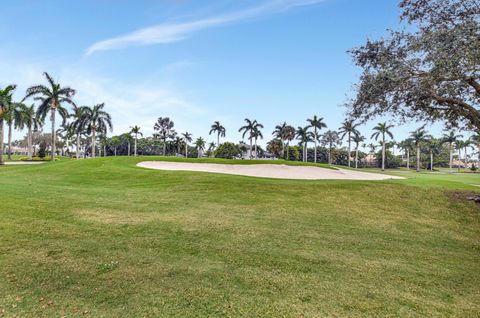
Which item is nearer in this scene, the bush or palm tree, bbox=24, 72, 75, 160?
palm tree, bbox=24, 72, 75, 160

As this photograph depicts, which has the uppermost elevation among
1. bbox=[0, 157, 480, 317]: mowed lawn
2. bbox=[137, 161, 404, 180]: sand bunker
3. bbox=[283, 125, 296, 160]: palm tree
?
bbox=[283, 125, 296, 160]: palm tree

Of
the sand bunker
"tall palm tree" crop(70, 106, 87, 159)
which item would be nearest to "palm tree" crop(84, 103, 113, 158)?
"tall palm tree" crop(70, 106, 87, 159)

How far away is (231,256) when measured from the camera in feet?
26.4

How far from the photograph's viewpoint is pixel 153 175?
23109mm

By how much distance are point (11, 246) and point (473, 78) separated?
1803cm

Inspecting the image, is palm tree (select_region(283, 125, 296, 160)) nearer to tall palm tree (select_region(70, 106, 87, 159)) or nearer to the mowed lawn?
tall palm tree (select_region(70, 106, 87, 159))

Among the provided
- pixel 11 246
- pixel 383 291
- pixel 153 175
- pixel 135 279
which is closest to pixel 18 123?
pixel 153 175

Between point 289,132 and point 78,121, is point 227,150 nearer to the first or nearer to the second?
point 289,132

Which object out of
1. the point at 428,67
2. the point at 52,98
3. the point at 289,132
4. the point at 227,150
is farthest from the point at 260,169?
the point at 227,150

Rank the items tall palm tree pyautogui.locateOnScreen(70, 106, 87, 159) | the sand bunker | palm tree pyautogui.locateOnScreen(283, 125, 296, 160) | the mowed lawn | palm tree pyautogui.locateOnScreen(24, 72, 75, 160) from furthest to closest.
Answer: palm tree pyautogui.locateOnScreen(283, 125, 296, 160) → tall palm tree pyautogui.locateOnScreen(70, 106, 87, 159) → palm tree pyautogui.locateOnScreen(24, 72, 75, 160) → the sand bunker → the mowed lawn

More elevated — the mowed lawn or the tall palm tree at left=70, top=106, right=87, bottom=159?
the tall palm tree at left=70, top=106, right=87, bottom=159

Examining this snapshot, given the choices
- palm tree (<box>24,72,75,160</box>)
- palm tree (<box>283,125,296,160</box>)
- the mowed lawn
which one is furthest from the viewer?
palm tree (<box>283,125,296,160</box>)

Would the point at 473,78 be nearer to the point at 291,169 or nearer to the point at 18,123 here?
the point at 291,169

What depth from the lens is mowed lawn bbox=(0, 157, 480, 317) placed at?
Answer: 5609 mm
